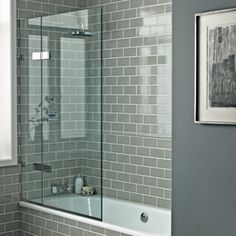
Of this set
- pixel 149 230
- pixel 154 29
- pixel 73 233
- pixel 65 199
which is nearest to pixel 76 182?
pixel 65 199

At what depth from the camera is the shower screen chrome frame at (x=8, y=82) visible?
15.7 ft

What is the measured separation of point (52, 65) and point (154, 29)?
0.94 meters

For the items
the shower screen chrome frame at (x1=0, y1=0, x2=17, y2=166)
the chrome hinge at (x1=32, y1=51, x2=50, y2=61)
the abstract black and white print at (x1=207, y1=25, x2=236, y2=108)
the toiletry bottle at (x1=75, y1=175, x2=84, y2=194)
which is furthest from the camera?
the shower screen chrome frame at (x1=0, y1=0, x2=17, y2=166)

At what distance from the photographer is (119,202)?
4844 mm

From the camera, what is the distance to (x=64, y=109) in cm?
447

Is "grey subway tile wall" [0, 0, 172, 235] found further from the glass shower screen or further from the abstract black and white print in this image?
the abstract black and white print

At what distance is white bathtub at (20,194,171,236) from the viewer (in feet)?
13.7

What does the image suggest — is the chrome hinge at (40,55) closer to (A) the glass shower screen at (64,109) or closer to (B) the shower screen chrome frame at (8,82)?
(A) the glass shower screen at (64,109)

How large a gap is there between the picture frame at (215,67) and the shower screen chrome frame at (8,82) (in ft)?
7.60

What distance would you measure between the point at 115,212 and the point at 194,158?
1953mm

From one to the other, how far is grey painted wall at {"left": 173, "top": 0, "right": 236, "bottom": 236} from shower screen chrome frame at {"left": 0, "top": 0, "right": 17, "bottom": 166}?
2.13 meters

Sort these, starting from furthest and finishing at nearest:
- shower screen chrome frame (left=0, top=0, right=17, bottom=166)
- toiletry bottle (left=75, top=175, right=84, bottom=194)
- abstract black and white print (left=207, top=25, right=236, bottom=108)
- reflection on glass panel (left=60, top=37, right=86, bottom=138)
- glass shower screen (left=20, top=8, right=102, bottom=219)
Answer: shower screen chrome frame (left=0, top=0, right=17, bottom=166) < toiletry bottle (left=75, top=175, right=84, bottom=194) < reflection on glass panel (left=60, top=37, right=86, bottom=138) < glass shower screen (left=20, top=8, right=102, bottom=219) < abstract black and white print (left=207, top=25, right=236, bottom=108)

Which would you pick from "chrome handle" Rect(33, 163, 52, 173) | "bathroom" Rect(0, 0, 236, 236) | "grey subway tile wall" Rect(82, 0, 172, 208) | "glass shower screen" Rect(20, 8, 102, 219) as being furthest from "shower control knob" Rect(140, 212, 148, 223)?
"chrome handle" Rect(33, 163, 52, 173)

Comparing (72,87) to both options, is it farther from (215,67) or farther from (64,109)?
(215,67)
